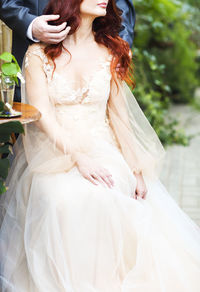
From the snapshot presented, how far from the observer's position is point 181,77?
850 cm

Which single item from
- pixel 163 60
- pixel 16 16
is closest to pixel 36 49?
pixel 16 16

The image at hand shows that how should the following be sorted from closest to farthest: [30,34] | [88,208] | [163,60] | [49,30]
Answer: [88,208], [49,30], [30,34], [163,60]

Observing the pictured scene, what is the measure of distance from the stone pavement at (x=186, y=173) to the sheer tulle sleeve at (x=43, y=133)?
1708 millimetres

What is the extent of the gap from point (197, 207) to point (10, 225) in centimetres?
213

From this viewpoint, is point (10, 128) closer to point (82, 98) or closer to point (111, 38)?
point (82, 98)

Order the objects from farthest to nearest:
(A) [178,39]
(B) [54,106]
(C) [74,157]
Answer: (A) [178,39], (B) [54,106], (C) [74,157]

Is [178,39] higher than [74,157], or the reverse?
[74,157]

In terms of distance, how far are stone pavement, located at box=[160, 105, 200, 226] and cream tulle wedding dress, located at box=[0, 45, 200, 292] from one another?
134cm

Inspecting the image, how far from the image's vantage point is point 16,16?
2895 millimetres

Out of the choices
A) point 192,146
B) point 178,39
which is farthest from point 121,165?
point 178,39

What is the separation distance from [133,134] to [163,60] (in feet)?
18.0

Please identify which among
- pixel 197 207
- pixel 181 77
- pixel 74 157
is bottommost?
pixel 181 77

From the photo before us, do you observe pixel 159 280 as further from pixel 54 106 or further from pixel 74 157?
pixel 54 106

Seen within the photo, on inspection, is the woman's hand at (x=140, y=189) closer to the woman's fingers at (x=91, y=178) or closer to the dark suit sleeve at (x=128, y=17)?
the woman's fingers at (x=91, y=178)
